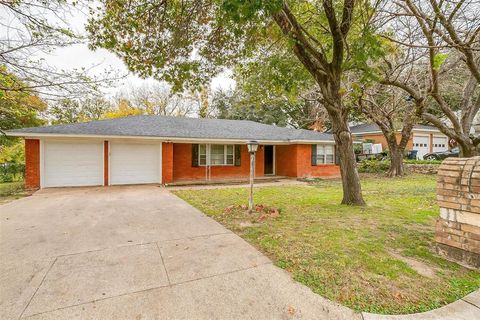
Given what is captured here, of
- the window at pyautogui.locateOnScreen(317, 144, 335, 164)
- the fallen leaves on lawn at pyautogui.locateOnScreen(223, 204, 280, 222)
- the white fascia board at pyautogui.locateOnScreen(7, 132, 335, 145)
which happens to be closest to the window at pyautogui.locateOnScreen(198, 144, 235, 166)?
the white fascia board at pyautogui.locateOnScreen(7, 132, 335, 145)

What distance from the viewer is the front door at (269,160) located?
16.7 metres

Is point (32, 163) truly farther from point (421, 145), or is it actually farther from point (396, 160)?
point (421, 145)

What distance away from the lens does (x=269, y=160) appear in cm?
1691

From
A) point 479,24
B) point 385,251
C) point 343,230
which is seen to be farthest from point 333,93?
point 385,251

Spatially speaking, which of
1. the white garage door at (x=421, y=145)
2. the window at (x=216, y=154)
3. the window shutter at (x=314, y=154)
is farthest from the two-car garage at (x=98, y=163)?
the white garage door at (x=421, y=145)

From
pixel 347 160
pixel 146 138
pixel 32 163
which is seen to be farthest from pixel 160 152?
pixel 347 160

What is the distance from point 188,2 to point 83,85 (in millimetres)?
3633

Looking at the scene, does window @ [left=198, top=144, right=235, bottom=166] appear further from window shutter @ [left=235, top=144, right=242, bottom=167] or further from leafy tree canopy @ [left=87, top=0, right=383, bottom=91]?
leafy tree canopy @ [left=87, top=0, right=383, bottom=91]

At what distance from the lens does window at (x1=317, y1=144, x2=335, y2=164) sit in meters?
15.2

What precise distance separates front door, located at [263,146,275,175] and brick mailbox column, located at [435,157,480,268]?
13026 mm

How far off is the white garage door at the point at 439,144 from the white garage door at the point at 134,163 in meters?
29.5

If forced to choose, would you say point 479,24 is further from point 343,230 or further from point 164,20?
point 164,20

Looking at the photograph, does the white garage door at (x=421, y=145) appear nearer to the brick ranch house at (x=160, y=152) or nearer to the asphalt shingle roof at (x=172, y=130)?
the brick ranch house at (x=160, y=152)

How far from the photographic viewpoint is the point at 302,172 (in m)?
14.7
